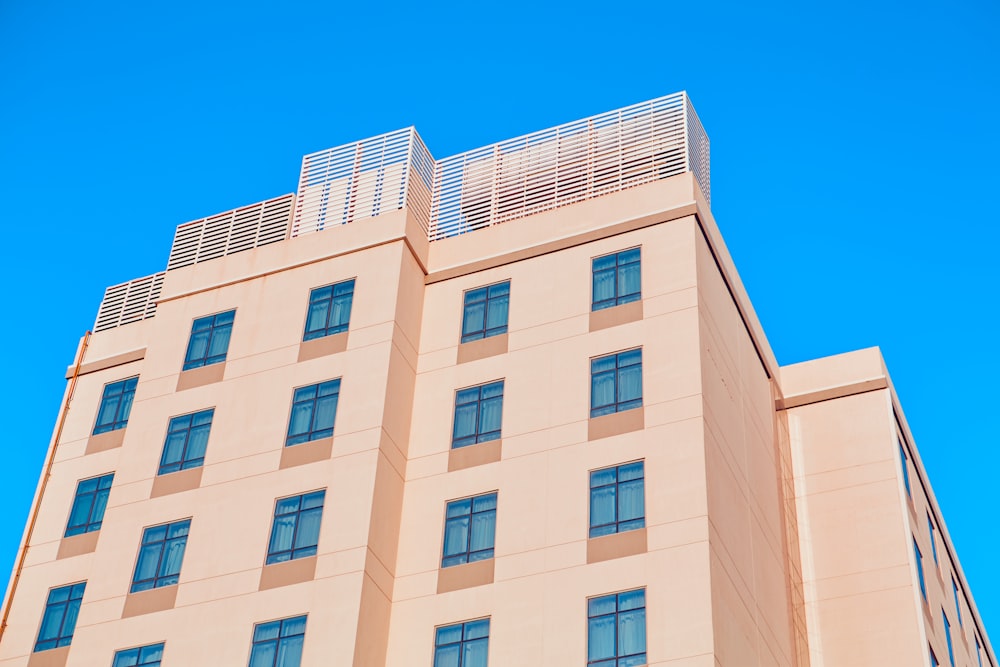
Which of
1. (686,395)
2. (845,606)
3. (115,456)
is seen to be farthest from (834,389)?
(115,456)

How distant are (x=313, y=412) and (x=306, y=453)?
4.81 feet

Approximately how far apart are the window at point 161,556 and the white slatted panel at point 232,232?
11.0 metres

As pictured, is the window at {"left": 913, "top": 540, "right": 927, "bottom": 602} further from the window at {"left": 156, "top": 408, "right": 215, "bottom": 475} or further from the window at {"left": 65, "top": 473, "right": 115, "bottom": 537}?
the window at {"left": 65, "top": 473, "right": 115, "bottom": 537}

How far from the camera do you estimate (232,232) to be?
46.2 metres

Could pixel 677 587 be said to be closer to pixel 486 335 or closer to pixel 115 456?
pixel 486 335

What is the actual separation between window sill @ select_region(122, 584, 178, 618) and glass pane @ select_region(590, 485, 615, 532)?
1196 centimetres

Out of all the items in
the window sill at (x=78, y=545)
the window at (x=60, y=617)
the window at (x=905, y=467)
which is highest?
the window at (x=905, y=467)

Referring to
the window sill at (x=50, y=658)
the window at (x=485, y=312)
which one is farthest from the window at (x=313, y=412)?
the window sill at (x=50, y=658)

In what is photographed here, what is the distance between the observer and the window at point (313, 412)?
38594 mm

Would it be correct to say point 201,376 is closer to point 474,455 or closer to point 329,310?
point 329,310

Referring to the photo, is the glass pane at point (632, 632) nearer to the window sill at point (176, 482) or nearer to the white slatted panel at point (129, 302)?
the window sill at point (176, 482)

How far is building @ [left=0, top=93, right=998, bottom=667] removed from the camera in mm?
34812

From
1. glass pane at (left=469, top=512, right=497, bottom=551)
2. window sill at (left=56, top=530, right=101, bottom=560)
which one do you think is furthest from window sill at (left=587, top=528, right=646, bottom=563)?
window sill at (left=56, top=530, right=101, bottom=560)

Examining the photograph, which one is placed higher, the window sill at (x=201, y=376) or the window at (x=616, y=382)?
the window sill at (x=201, y=376)
